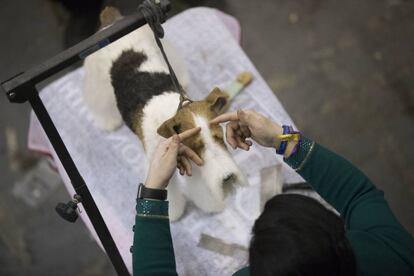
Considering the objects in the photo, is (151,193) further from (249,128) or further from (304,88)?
(304,88)

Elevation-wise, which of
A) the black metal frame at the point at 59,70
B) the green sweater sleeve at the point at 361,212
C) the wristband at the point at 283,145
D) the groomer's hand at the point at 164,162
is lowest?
the green sweater sleeve at the point at 361,212

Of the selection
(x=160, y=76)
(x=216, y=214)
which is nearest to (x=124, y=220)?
(x=216, y=214)

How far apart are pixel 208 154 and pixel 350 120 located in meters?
1.22

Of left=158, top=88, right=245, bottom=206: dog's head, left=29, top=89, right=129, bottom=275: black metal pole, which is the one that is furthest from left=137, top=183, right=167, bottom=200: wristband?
left=158, top=88, right=245, bottom=206: dog's head

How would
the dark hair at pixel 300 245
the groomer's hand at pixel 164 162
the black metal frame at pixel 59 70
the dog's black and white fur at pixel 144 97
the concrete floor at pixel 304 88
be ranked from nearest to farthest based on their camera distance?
the dark hair at pixel 300 245
the black metal frame at pixel 59 70
the groomer's hand at pixel 164 162
the dog's black and white fur at pixel 144 97
the concrete floor at pixel 304 88

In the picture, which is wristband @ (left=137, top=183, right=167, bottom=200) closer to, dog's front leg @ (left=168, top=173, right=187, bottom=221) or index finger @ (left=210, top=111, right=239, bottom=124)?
index finger @ (left=210, top=111, right=239, bottom=124)

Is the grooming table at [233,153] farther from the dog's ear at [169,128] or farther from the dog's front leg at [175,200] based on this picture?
the dog's ear at [169,128]

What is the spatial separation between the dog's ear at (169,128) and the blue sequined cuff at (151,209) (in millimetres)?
308

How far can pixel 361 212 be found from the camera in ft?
3.09

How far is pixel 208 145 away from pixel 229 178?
0.10 m

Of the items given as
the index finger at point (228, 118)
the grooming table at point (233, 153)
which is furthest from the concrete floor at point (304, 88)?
the index finger at point (228, 118)

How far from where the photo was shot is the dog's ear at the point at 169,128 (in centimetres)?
116

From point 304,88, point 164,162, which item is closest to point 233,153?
point 164,162

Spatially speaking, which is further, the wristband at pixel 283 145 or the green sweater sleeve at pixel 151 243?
the wristband at pixel 283 145
